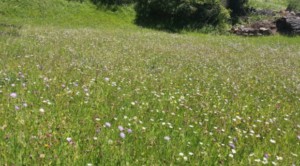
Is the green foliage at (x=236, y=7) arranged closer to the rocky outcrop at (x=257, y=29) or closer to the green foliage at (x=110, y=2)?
the rocky outcrop at (x=257, y=29)

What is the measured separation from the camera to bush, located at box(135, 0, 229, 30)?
3800 cm

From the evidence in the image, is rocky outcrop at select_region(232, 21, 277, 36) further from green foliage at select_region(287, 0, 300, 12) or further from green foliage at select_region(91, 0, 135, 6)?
green foliage at select_region(91, 0, 135, 6)

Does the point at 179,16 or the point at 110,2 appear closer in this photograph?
the point at 110,2

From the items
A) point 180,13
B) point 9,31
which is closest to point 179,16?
point 180,13

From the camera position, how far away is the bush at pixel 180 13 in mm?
38000

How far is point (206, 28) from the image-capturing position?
1505 inches

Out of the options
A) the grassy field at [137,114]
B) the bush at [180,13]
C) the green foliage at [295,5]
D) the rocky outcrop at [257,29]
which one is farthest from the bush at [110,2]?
the grassy field at [137,114]

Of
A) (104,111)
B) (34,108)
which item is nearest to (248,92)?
(104,111)

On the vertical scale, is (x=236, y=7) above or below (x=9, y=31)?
above

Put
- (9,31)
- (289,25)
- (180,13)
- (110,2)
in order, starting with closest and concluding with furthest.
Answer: (9,31), (289,25), (180,13), (110,2)

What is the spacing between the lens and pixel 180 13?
38.7m

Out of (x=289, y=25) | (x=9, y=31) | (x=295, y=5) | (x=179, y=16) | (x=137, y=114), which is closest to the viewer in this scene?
(x=137, y=114)

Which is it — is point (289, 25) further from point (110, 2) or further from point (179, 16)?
point (110, 2)

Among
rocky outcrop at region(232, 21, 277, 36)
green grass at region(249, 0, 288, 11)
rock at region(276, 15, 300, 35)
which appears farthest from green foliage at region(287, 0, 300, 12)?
rocky outcrop at region(232, 21, 277, 36)
